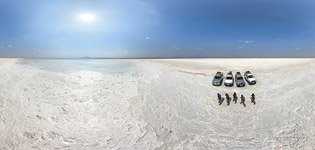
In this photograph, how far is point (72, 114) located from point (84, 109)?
147 cm

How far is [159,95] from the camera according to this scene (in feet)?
109

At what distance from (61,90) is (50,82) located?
4430 mm

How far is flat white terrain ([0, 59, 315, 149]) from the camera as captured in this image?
20.4m

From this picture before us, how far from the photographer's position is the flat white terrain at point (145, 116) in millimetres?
20422

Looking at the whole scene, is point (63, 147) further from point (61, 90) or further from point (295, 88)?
point (295, 88)

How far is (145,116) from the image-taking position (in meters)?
25.8

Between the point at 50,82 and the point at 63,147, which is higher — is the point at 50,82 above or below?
above

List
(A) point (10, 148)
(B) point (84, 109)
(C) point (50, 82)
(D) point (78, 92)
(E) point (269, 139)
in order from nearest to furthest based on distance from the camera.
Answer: (A) point (10, 148) < (E) point (269, 139) < (B) point (84, 109) < (D) point (78, 92) < (C) point (50, 82)

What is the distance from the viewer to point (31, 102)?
92.2 ft

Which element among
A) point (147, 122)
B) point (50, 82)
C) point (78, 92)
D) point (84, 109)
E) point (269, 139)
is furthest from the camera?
point (50, 82)

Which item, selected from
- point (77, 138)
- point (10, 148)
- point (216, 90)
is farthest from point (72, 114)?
point (216, 90)

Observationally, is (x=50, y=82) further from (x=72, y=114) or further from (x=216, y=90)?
(x=216, y=90)

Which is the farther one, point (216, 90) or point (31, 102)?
point (216, 90)

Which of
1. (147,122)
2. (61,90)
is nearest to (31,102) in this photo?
(61,90)
